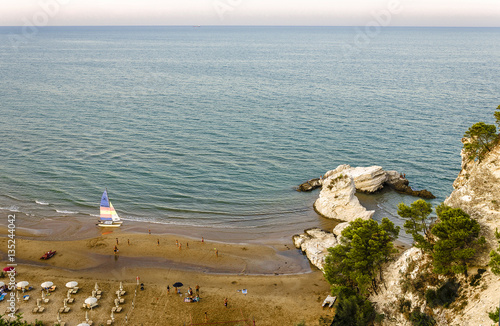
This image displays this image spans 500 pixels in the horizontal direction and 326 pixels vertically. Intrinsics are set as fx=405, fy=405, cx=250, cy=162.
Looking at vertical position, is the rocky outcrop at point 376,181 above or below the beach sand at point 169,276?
above

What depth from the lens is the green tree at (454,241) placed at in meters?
36.2

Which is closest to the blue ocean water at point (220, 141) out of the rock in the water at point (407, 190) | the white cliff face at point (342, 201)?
the rock in the water at point (407, 190)

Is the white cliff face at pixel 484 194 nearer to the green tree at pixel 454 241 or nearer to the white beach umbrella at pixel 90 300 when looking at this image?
the green tree at pixel 454 241

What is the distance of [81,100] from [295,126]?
225 feet

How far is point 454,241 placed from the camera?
36.4 meters

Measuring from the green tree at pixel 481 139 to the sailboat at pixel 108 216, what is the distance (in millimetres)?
48130

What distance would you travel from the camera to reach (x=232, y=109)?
118m

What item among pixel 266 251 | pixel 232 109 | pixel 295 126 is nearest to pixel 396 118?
pixel 295 126

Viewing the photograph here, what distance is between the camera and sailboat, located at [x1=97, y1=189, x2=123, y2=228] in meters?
60.4

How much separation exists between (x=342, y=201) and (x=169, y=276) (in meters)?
28.8

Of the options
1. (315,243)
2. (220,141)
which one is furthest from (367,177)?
(220,141)

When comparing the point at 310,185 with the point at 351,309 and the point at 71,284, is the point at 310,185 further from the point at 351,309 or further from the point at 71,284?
the point at 71,284

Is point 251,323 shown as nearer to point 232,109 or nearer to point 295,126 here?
point 295,126

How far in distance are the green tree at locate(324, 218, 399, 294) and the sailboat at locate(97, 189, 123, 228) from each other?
34.1 meters
